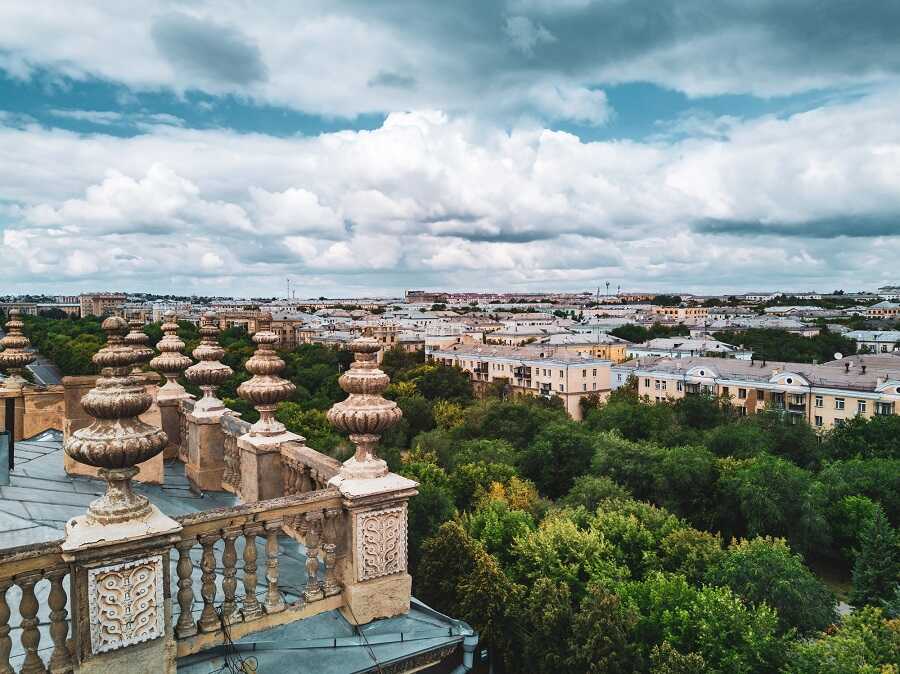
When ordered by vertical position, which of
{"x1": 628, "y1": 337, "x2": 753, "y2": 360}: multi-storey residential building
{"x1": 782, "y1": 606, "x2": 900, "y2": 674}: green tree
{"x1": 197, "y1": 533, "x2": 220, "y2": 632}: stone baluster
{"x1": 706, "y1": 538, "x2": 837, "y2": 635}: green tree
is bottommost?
{"x1": 706, "y1": 538, "x2": 837, "y2": 635}: green tree

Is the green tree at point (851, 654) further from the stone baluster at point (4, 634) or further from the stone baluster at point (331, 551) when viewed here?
the stone baluster at point (4, 634)

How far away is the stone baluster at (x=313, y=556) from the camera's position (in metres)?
5.82

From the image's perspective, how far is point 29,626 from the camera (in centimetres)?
431

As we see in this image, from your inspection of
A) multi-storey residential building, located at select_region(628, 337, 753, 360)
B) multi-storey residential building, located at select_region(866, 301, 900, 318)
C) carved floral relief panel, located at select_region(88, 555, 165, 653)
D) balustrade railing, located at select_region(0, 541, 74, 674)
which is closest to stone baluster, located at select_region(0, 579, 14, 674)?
balustrade railing, located at select_region(0, 541, 74, 674)

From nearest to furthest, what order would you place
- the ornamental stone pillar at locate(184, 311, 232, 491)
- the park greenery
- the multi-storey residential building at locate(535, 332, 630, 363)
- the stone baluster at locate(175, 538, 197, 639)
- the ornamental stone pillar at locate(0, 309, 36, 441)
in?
the stone baluster at locate(175, 538, 197, 639), the ornamental stone pillar at locate(184, 311, 232, 491), the ornamental stone pillar at locate(0, 309, 36, 441), the park greenery, the multi-storey residential building at locate(535, 332, 630, 363)

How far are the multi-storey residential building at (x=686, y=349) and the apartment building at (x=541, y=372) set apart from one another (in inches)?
537

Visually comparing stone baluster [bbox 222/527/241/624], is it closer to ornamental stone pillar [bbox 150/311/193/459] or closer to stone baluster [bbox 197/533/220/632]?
stone baluster [bbox 197/533/220/632]

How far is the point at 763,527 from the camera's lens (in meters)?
31.0

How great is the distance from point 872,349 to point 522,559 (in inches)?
3899

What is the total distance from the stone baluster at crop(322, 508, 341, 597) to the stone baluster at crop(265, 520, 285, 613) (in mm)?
419

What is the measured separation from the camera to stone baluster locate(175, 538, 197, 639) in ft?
16.8

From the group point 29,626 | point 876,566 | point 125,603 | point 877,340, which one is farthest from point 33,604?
point 877,340

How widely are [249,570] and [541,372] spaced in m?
67.6

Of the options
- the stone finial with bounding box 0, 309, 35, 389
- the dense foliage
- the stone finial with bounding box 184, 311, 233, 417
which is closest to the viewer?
the stone finial with bounding box 184, 311, 233, 417
